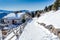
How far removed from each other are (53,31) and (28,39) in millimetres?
615

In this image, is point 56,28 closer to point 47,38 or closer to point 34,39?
point 47,38

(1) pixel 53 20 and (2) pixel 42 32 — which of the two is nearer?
(2) pixel 42 32

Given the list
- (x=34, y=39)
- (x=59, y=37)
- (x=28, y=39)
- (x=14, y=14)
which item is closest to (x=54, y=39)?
(x=59, y=37)

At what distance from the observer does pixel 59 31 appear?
308 centimetres

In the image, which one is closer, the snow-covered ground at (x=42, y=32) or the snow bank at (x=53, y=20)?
the snow-covered ground at (x=42, y=32)

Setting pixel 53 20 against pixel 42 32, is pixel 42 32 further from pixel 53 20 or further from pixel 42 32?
pixel 53 20

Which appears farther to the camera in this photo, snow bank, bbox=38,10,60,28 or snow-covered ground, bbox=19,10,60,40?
snow bank, bbox=38,10,60,28

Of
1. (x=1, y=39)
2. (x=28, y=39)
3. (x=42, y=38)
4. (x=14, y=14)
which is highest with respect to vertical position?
(x=42, y=38)

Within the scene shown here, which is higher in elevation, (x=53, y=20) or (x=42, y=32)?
(x=53, y=20)

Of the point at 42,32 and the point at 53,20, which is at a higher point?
the point at 53,20

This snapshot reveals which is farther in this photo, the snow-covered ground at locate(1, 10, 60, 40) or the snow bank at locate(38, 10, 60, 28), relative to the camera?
the snow bank at locate(38, 10, 60, 28)

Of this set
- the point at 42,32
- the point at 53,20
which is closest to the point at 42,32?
the point at 42,32

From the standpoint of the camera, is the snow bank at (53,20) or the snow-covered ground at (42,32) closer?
the snow-covered ground at (42,32)

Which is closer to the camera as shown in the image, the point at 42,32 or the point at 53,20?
the point at 42,32
